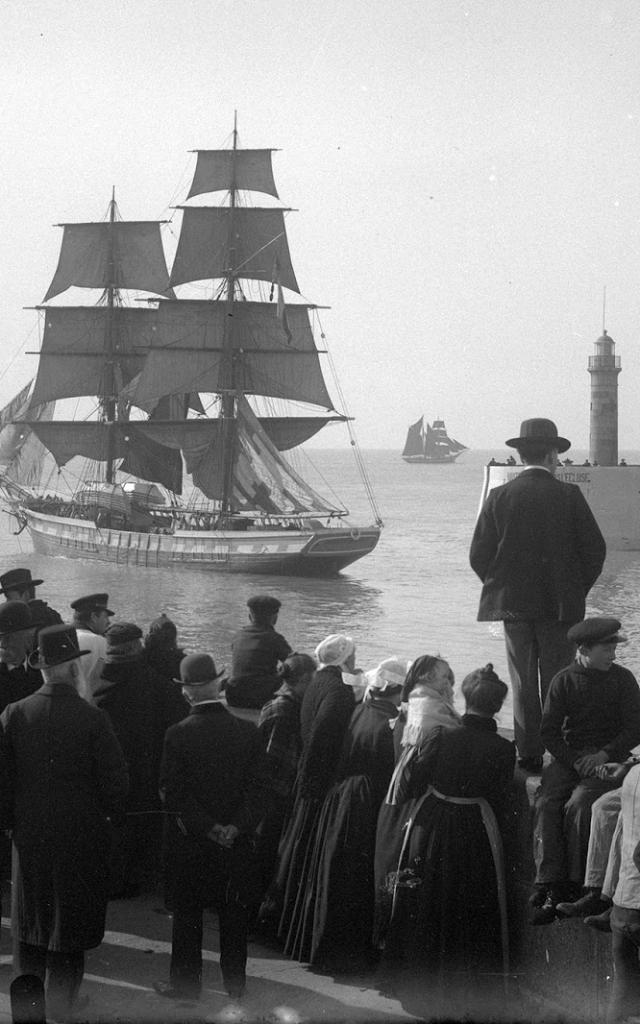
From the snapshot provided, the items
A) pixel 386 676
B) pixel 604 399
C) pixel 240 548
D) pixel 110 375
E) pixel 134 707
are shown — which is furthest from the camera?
pixel 604 399

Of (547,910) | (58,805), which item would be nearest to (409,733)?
(547,910)

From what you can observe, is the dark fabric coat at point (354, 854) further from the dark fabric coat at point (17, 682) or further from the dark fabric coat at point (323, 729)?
the dark fabric coat at point (17, 682)

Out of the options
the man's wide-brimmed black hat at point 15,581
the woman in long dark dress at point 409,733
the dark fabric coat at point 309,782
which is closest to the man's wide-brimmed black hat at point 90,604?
the man's wide-brimmed black hat at point 15,581

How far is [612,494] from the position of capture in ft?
198

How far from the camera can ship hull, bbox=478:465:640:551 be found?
5950cm

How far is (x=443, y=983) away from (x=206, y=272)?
5888 cm

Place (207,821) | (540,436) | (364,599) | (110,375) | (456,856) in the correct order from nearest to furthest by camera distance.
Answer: (456,856) → (207,821) → (540,436) → (364,599) → (110,375)

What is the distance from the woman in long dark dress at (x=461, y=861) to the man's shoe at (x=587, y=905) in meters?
0.42

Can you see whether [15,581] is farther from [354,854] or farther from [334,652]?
[354,854]

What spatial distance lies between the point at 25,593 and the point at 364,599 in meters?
40.8

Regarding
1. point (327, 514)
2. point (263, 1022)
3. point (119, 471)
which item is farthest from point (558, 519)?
point (119, 471)

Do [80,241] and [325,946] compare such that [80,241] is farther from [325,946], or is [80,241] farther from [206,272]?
[325,946]

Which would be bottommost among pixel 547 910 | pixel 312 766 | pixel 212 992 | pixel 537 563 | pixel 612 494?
pixel 212 992

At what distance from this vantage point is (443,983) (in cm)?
441
